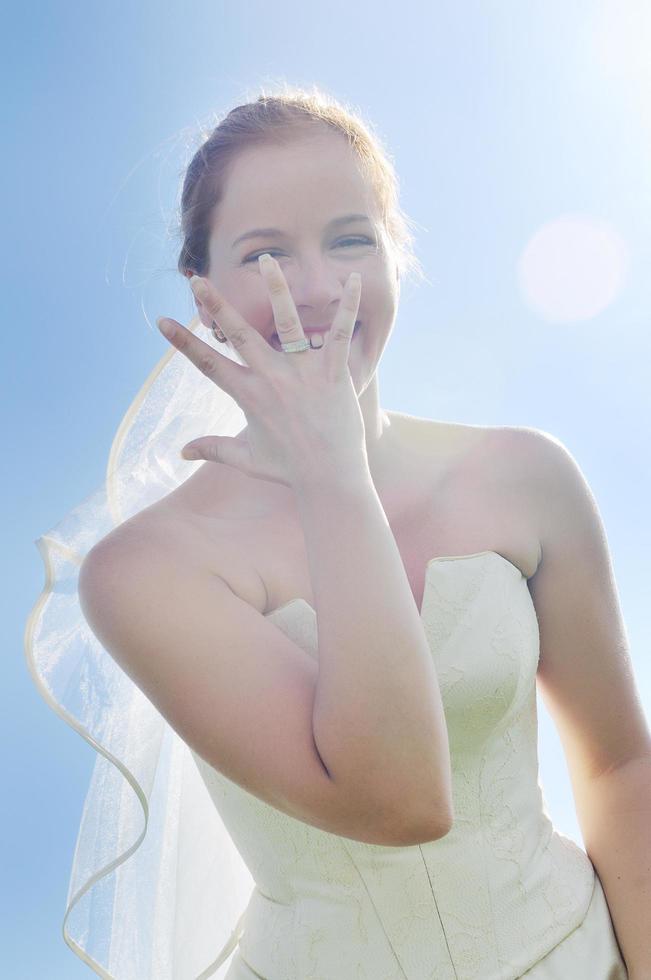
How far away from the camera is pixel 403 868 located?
6.39ft

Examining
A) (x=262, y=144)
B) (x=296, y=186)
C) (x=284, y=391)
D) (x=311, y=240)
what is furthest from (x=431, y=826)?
(x=262, y=144)

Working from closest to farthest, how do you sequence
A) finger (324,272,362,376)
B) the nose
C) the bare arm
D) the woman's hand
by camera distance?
the bare arm, the woman's hand, finger (324,272,362,376), the nose

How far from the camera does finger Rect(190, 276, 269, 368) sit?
5.83ft

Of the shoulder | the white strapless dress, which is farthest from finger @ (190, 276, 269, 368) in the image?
the shoulder

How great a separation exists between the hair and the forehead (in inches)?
1.8

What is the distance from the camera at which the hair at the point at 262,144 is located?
90.7 inches

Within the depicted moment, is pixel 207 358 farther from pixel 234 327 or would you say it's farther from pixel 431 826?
pixel 431 826

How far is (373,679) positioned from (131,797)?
1503 mm

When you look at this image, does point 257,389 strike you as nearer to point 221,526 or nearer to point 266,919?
point 221,526

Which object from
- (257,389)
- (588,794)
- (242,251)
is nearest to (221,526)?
(257,389)

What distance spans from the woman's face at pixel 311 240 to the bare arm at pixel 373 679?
31.6 inches

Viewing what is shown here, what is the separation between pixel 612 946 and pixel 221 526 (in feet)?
4.38

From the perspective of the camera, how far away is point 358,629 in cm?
146

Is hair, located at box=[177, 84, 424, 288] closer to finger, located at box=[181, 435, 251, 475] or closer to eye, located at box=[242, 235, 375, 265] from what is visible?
Result: eye, located at box=[242, 235, 375, 265]
